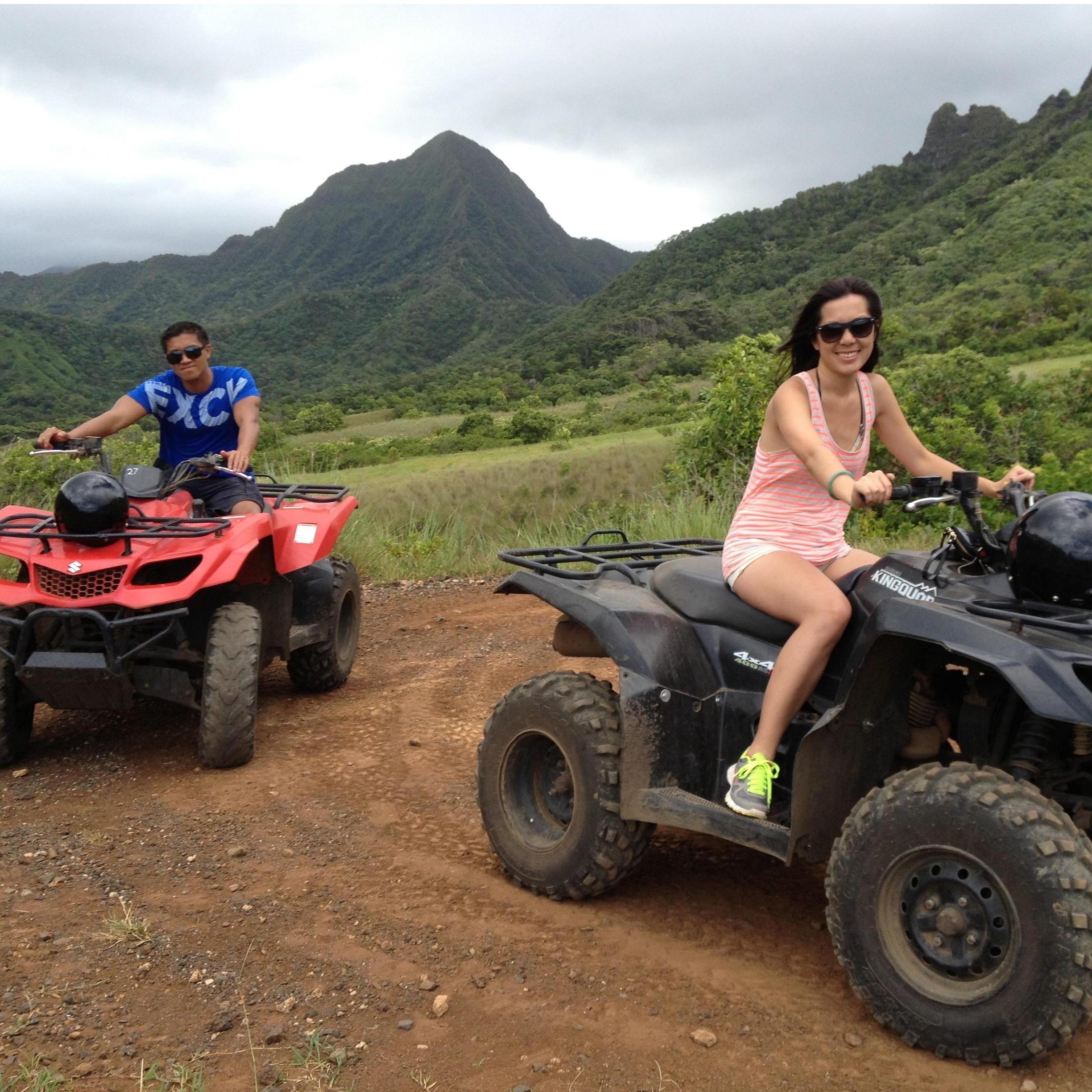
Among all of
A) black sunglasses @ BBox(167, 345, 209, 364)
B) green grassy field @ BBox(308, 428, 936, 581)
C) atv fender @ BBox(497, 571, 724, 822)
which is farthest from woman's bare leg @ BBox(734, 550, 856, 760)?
green grassy field @ BBox(308, 428, 936, 581)

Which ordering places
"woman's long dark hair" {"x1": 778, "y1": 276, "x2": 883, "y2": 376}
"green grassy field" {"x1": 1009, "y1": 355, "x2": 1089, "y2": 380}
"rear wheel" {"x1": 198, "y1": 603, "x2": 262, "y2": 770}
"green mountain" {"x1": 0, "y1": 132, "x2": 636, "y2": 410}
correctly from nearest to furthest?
"woman's long dark hair" {"x1": 778, "y1": 276, "x2": 883, "y2": 376} < "rear wheel" {"x1": 198, "y1": 603, "x2": 262, "y2": 770} < "green grassy field" {"x1": 1009, "y1": 355, "x2": 1089, "y2": 380} < "green mountain" {"x1": 0, "y1": 132, "x2": 636, "y2": 410}

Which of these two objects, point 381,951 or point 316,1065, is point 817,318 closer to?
point 381,951

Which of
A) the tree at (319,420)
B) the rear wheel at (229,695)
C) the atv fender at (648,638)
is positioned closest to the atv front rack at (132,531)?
the rear wheel at (229,695)

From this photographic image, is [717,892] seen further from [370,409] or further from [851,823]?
[370,409]

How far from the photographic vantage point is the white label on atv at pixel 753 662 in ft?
10.9

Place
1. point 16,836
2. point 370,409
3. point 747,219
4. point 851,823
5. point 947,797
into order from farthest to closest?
point 747,219 < point 370,409 < point 16,836 < point 851,823 < point 947,797

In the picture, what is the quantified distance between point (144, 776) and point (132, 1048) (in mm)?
2320

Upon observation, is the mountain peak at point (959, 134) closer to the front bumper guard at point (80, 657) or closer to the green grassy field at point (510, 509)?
the green grassy field at point (510, 509)

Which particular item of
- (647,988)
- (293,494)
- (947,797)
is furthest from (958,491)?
(293,494)

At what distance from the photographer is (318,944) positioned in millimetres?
3305

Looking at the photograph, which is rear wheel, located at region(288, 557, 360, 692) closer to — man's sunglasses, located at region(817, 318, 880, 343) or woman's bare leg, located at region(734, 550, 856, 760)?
woman's bare leg, located at region(734, 550, 856, 760)

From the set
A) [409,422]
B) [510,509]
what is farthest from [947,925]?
[409,422]

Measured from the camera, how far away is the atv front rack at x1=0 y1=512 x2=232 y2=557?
493 centimetres

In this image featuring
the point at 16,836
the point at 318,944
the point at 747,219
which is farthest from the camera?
the point at 747,219
